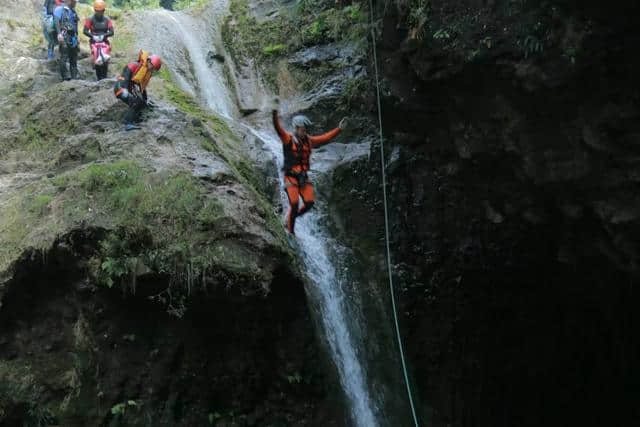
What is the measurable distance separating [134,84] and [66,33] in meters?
3.14

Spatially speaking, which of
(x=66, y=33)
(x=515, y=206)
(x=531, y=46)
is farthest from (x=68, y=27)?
(x=515, y=206)

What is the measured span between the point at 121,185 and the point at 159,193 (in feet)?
1.77

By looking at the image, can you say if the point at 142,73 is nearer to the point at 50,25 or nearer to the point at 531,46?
the point at 50,25

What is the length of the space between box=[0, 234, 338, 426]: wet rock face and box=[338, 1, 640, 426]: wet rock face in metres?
3.26

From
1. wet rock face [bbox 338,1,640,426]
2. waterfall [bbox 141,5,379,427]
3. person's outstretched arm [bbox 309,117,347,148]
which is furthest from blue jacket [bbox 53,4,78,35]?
person's outstretched arm [bbox 309,117,347,148]

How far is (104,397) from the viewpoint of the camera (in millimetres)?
6844

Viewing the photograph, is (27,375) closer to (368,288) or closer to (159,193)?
(159,193)

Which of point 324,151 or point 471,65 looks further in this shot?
point 324,151

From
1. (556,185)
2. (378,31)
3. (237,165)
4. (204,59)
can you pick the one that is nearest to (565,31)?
(556,185)

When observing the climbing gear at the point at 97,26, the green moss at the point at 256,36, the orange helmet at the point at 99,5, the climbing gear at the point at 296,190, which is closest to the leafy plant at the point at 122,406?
the climbing gear at the point at 296,190

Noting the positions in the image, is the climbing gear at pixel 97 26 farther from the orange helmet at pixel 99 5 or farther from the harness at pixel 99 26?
the orange helmet at pixel 99 5

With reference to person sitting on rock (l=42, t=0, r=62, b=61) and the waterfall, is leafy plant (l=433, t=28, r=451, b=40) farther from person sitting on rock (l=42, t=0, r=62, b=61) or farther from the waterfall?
person sitting on rock (l=42, t=0, r=62, b=61)

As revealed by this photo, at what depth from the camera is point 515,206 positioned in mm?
7918

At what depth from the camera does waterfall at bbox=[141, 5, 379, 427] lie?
8.55 m
